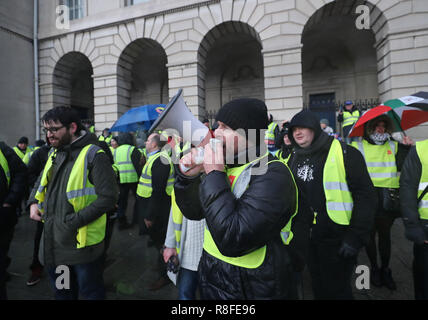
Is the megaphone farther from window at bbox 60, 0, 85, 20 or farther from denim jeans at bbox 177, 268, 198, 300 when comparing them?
window at bbox 60, 0, 85, 20

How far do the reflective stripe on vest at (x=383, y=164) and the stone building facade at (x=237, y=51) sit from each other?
20.6 feet

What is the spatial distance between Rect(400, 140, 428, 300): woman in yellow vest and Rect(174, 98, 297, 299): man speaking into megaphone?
154cm

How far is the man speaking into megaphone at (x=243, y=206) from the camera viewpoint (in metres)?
1.08

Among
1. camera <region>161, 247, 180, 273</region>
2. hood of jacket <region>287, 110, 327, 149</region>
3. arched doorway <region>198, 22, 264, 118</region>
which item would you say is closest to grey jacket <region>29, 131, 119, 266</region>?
camera <region>161, 247, 180, 273</region>

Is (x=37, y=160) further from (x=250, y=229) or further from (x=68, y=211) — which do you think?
(x=250, y=229)

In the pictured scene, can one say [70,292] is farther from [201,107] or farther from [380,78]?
[380,78]

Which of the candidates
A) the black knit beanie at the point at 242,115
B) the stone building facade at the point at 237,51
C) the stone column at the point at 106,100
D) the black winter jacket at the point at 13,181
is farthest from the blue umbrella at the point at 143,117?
the stone column at the point at 106,100

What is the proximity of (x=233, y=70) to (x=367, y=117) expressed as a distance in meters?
12.7

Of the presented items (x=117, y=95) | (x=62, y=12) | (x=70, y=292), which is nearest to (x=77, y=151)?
(x=70, y=292)

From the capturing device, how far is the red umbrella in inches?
107

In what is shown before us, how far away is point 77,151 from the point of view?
7.00 ft

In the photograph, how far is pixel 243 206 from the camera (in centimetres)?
110

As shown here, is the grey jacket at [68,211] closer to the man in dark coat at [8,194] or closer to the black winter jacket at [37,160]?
the man in dark coat at [8,194]

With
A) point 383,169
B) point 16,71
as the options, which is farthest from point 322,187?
point 16,71
